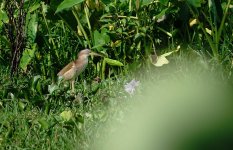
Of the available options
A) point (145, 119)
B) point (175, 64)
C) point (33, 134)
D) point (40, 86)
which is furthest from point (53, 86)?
point (145, 119)

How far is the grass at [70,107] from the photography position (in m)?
2.92

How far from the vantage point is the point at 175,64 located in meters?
4.00

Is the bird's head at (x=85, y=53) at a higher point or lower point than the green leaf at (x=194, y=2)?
lower

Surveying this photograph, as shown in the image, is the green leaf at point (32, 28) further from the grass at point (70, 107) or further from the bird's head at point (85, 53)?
the bird's head at point (85, 53)

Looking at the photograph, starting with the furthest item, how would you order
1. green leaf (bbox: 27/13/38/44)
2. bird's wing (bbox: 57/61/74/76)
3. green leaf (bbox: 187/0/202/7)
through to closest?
green leaf (bbox: 27/13/38/44)
bird's wing (bbox: 57/61/74/76)
green leaf (bbox: 187/0/202/7)

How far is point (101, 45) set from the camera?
4270 millimetres

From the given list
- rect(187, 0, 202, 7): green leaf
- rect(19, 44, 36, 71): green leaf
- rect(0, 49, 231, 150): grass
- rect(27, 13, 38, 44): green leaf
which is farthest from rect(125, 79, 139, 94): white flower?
rect(27, 13, 38, 44): green leaf

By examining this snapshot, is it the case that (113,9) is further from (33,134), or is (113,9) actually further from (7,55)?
(33,134)

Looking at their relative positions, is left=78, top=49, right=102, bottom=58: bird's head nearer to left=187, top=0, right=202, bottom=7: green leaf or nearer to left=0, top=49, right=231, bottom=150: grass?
left=0, top=49, right=231, bottom=150: grass

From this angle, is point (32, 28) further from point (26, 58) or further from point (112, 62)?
point (112, 62)

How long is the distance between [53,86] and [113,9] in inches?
39.7

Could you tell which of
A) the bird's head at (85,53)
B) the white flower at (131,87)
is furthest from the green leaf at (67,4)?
the white flower at (131,87)

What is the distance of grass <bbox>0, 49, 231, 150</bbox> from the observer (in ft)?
9.59

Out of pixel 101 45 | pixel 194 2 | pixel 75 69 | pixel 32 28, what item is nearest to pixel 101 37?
pixel 101 45
